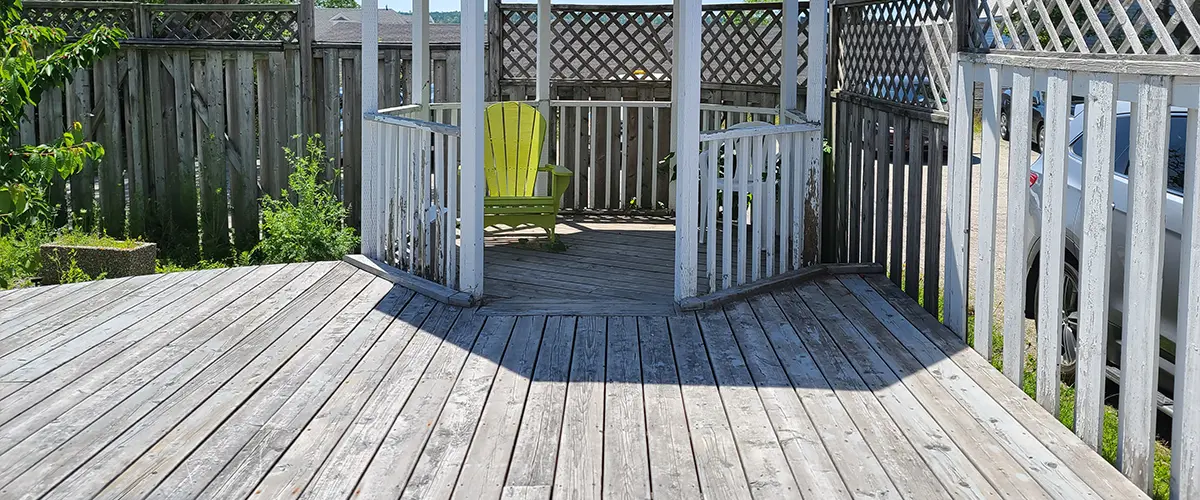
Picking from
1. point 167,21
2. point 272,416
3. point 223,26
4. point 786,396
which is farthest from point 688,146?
point 167,21

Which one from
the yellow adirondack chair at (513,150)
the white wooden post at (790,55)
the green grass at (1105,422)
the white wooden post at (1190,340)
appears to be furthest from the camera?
the yellow adirondack chair at (513,150)

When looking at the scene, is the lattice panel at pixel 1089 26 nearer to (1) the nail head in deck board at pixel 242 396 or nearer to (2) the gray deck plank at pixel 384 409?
(2) the gray deck plank at pixel 384 409

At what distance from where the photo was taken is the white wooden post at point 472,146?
527 cm

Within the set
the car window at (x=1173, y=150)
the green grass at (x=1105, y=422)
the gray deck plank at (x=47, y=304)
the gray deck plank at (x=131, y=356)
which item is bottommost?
the green grass at (x=1105, y=422)

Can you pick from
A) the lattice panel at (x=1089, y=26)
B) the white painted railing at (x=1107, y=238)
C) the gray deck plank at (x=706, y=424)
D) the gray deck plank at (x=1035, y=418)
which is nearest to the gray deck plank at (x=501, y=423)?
the gray deck plank at (x=706, y=424)

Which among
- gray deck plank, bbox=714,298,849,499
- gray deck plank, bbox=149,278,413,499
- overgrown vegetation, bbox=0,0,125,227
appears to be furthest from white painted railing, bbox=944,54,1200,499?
overgrown vegetation, bbox=0,0,125,227

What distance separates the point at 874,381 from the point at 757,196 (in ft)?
6.11

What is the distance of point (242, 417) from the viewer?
3668 millimetres

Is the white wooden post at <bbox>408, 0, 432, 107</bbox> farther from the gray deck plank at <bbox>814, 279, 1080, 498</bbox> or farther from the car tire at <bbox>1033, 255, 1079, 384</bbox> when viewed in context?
the car tire at <bbox>1033, 255, 1079, 384</bbox>

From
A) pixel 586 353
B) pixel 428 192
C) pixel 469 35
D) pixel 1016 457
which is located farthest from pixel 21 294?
pixel 1016 457

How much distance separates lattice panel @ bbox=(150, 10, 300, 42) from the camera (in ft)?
24.8

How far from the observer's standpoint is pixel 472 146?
5.37m

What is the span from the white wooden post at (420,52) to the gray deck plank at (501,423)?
94.1 inches

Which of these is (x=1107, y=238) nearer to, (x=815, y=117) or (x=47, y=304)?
(x=815, y=117)
